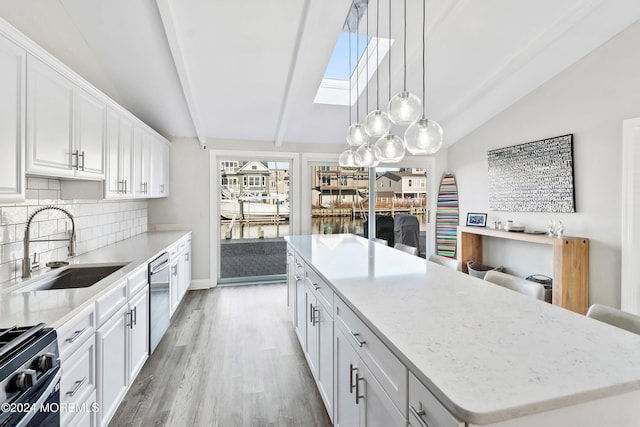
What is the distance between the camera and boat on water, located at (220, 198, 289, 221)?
5027 mm

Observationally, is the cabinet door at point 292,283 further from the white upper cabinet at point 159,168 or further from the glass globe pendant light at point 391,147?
the white upper cabinet at point 159,168

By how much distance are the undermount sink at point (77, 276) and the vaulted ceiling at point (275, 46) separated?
5.36ft

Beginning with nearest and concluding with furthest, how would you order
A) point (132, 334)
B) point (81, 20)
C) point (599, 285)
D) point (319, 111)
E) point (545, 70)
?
1. point (132, 334)
2. point (81, 20)
3. point (599, 285)
4. point (545, 70)
5. point (319, 111)

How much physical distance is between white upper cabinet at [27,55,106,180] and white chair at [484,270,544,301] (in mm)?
2676

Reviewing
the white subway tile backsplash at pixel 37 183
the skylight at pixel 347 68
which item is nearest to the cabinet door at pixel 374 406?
the white subway tile backsplash at pixel 37 183

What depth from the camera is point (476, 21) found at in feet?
9.20

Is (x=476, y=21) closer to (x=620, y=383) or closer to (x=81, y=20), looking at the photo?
(x=620, y=383)

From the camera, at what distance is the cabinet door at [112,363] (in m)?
1.65

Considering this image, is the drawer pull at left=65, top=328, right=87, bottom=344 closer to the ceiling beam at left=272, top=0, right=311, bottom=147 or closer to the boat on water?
the ceiling beam at left=272, top=0, right=311, bottom=147

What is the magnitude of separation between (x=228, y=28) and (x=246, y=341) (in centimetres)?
287

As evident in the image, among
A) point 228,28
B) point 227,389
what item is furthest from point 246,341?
point 228,28

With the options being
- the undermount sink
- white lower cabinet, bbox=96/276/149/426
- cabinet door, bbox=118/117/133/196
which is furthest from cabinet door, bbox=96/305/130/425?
cabinet door, bbox=118/117/133/196

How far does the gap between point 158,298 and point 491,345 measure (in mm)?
2594

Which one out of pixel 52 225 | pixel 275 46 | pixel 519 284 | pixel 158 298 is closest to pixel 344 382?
pixel 519 284
